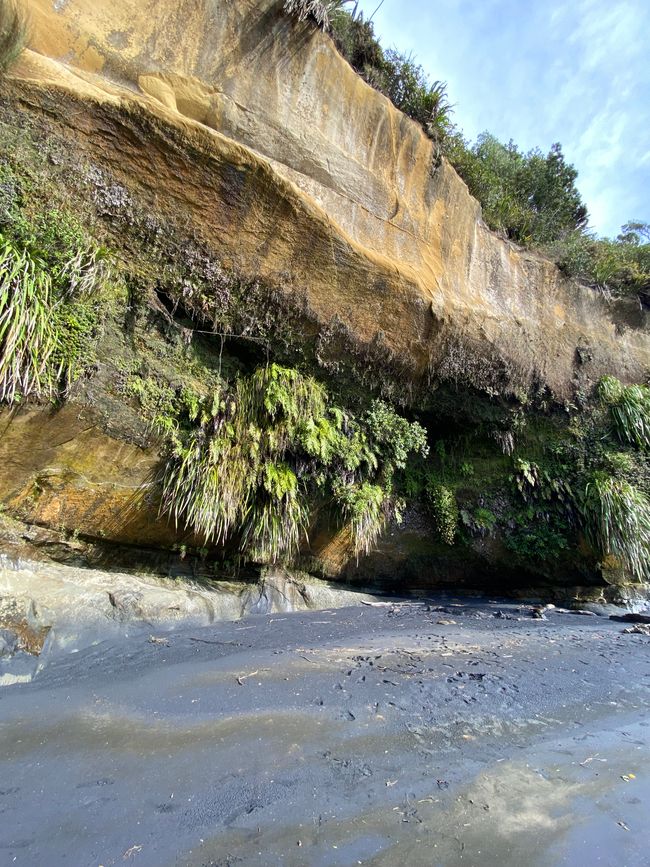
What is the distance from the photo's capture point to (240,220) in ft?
22.4

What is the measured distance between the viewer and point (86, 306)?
19.1ft

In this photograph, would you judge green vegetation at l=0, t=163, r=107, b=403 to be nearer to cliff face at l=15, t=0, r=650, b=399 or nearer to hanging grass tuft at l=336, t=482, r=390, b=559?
cliff face at l=15, t=0, r=650, b=399

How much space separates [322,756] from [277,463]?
4.46 metres

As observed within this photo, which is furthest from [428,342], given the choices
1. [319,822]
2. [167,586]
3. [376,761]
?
[319,822]

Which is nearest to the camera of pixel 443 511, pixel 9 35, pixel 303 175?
pixel 9 35

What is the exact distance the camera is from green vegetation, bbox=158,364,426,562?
6434 mm

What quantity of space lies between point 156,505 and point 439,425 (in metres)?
6.19

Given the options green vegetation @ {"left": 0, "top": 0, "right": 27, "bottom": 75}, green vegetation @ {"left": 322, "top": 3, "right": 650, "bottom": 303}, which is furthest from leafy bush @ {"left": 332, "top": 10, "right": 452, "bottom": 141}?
green vegetation @ {"left": 0, "top": 0, "right": 27, "bottom": 75}

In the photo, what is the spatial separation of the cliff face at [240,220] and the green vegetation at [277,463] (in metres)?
0.52

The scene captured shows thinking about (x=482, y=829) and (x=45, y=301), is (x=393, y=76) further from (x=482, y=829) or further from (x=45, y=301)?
(x=482, y=829)

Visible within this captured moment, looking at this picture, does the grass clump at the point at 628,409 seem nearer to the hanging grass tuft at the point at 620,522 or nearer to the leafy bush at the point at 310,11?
the hanging grass tuft at the point at 620,522

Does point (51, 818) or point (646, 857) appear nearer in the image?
point (646, 857)

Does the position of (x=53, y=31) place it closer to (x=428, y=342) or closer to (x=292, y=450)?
(x=292, y=450)

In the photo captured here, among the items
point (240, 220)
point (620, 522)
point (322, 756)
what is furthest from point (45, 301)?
point (620, 522)
